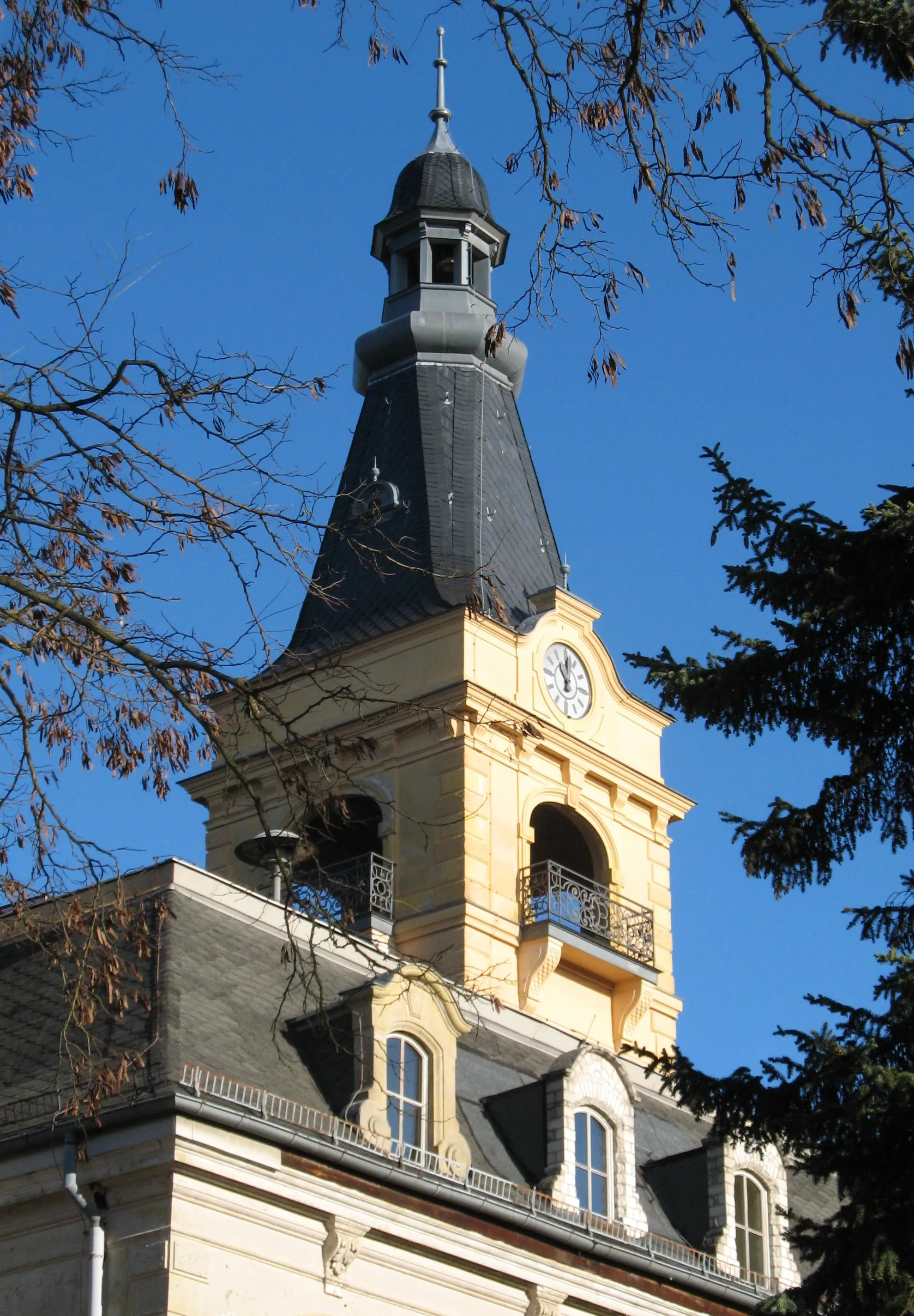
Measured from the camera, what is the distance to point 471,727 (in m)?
30.8

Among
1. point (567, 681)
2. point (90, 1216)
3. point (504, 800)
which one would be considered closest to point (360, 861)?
point (504, 800)

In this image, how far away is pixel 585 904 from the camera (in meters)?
35.2

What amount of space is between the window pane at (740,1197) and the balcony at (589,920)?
777 centimetres

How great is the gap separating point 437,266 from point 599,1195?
74.2 feet

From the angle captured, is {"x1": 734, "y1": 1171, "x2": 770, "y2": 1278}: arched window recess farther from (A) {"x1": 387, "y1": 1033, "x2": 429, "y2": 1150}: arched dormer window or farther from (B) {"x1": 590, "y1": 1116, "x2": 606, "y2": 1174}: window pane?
(A) {"x1": 387, "y1": 1033, "x2": 429, "y2": 1150}: arched dormer window

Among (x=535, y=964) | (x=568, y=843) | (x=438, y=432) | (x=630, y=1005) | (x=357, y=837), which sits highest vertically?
(x=438, y=432)

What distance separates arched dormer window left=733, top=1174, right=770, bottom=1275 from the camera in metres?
26.0

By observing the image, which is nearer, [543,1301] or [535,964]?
[543,1301]

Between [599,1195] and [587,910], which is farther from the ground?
[587,910]

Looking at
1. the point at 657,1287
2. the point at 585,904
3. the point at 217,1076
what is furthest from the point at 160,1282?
the point at 585,904

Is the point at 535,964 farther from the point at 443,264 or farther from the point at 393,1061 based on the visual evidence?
the point at 443,264

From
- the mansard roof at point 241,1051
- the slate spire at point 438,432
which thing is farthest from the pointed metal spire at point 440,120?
the mansard roof at point 241,1051

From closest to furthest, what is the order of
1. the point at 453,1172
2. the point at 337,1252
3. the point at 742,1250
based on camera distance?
the point at 337,1252 → the point at 453,1172 → the point at 742,1250

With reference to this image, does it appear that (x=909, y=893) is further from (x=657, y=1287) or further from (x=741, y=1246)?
(x=741, y=1246)
